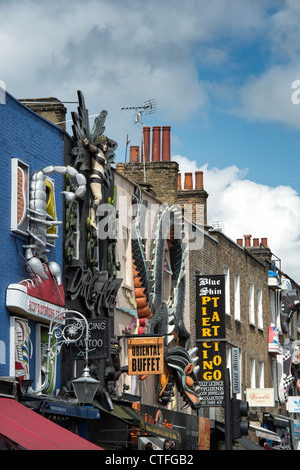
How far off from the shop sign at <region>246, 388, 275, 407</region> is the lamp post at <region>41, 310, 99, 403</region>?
18.7 m

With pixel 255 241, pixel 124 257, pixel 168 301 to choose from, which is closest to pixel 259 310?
pixel 255 241

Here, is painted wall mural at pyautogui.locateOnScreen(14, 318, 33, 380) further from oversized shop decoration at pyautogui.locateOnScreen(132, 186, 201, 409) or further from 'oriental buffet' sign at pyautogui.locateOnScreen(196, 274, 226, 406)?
'oriental buffet' sign at pyautogui.locateOnScreen(196, 274, 226, 406)

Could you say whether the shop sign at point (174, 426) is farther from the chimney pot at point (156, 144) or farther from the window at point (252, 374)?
the chimney pot at point (156, 144)

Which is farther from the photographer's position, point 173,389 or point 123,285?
point 173,389

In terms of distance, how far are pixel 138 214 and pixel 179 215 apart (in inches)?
168

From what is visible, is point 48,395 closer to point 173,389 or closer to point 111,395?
point 111,395

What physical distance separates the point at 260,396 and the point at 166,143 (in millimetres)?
11328

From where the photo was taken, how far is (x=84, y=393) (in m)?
25.2

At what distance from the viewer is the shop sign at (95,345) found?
2702 centimetres

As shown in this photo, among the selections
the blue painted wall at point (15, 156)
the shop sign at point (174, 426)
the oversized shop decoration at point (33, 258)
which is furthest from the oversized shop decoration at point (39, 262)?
the shop sign at point (174, 426)

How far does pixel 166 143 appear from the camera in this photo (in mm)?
43250

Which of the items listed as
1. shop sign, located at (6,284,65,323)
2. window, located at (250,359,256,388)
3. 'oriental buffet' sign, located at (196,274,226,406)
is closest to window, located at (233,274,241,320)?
window, located at (250,359,256,388)

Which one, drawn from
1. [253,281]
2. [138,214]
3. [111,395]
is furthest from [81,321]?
[253,281]

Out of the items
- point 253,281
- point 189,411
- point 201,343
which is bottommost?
point 189,411
